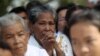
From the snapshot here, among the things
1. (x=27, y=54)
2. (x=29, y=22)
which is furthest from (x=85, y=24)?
(x=29, y=22)

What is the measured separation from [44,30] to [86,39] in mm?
2177

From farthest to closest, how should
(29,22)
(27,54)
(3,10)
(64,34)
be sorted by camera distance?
(3,10)
(64,34)
(29,22)
(27,54)

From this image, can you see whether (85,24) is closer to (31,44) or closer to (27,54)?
(27,54)

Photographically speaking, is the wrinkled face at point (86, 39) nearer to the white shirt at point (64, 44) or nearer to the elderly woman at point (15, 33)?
the elderly woman at point (15, 33)

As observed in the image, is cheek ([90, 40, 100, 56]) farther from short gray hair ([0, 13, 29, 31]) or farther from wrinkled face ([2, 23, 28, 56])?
short gray hair ([0, 13, 29, 31])


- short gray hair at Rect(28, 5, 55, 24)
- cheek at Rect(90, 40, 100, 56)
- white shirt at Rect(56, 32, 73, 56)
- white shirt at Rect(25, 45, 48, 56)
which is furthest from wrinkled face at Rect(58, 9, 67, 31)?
cheek at Rect(90, 40, 100, 56)

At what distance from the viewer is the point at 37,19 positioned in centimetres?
444

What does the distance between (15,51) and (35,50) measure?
432mm

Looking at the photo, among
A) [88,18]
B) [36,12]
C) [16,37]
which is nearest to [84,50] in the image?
[88,18]

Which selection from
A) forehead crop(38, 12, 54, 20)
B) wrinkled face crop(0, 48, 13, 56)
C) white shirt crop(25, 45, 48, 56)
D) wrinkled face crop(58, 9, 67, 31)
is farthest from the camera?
wrinkled face crop(58, 9, 67, 31)

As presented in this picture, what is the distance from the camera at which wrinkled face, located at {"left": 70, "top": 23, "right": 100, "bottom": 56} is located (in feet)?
6.89

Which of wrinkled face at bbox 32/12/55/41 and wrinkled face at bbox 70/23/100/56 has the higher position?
wrinkled face at bbox 70/23/100/56

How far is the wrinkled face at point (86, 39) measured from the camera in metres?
2.10

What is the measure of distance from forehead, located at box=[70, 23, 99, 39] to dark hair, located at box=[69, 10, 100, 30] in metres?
0.03
